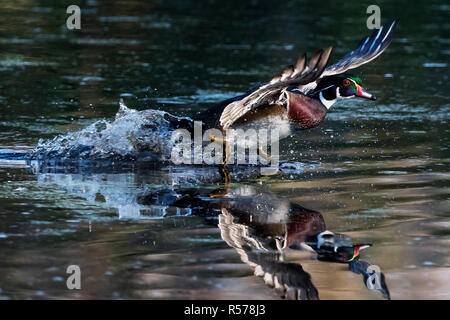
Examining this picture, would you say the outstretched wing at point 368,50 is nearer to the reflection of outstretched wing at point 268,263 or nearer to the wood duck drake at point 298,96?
the wood duck drake at point 298,96

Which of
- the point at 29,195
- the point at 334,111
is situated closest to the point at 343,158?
the point at 334,111

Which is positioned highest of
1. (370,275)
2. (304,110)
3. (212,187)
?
(304,110)

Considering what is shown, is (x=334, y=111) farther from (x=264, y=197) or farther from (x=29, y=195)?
(x=29, y=195)

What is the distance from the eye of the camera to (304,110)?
841cm

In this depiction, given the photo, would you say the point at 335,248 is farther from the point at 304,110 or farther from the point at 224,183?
the point at 304,110

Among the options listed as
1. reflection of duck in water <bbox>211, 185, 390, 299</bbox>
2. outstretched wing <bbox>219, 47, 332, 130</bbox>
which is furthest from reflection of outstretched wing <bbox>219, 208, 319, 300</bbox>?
outstretched wing <bbox>219, 47, 332, 130</bbox>

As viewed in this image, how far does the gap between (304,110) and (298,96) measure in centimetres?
15

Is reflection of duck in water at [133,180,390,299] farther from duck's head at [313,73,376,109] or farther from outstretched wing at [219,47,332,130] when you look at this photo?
duck's head at [313,73,376,109]

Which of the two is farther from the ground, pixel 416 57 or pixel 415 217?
pixel 416 57

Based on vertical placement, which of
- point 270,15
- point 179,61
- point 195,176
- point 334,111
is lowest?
point 195,176

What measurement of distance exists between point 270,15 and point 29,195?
1191 centimetres

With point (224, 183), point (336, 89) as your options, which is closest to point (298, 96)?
point (336, 89)

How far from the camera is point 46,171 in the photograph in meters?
7.88

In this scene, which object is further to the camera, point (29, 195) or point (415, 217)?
point (29, 195)
